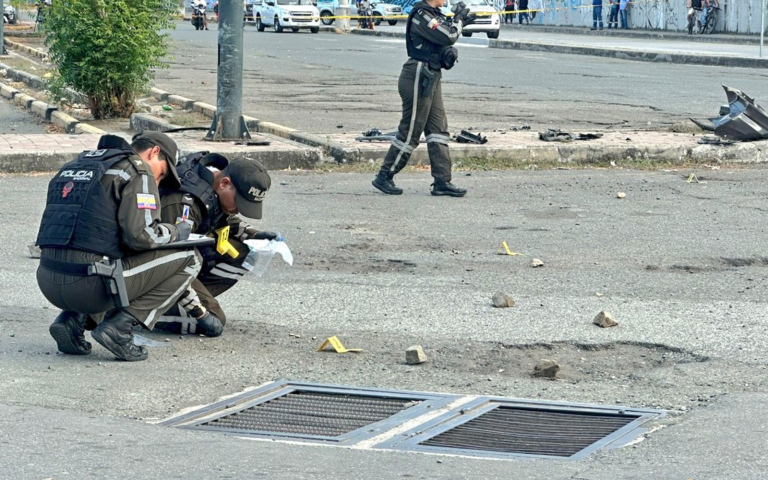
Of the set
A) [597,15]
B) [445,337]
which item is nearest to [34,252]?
[445,337]

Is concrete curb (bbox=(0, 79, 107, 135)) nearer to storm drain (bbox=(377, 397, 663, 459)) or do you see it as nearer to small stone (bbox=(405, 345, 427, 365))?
small stone (bbox=(405, 345, 427, 365))

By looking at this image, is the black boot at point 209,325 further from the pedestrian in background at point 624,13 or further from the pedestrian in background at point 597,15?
the pedestrian in background at point 597,15

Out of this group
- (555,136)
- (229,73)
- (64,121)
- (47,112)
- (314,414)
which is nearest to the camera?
(314,414)

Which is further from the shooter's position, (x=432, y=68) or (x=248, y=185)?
(x=432, y=68)

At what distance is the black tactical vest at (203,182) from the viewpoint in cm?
575

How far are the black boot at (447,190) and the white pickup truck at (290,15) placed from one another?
39.1 meters

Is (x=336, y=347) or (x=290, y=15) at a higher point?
(x=290, y=15)

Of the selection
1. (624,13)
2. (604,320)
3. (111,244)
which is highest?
(624,13)

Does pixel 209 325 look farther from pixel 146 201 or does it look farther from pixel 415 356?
pixel 415 356

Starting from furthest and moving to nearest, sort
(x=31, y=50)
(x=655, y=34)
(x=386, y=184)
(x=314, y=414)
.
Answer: (x=655, y=34) < (x=31, y=50) < (x=386, y=184) < (x=314, y=414)

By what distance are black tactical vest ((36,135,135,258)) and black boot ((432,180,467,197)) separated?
5.03 meters

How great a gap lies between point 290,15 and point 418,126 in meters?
39.3

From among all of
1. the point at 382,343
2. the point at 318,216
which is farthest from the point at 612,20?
the point at 382,343

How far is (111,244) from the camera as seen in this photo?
5309 mm
